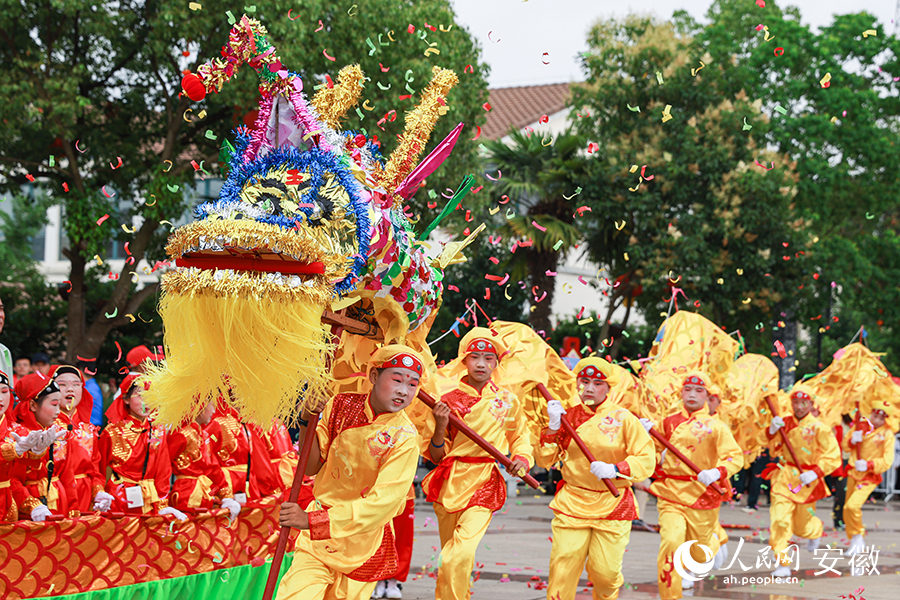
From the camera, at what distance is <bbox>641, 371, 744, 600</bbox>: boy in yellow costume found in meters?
8.23

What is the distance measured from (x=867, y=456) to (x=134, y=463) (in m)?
8.92

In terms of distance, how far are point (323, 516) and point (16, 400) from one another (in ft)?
7.72

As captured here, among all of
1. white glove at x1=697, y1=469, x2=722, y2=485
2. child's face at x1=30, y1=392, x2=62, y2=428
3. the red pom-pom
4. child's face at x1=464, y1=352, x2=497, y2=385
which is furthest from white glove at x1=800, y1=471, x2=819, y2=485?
the red pom-pom

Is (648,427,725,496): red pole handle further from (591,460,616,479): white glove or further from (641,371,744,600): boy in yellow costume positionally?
(591,460,616,479): white glove

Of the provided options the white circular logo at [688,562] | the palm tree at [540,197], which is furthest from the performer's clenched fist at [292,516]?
the palm tree at [540,197]

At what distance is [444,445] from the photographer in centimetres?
687

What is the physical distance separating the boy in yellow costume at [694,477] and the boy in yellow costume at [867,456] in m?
3.77

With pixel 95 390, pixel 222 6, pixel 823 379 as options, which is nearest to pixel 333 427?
pixel 95 390

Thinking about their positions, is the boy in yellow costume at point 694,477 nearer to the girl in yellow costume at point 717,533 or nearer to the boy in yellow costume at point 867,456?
the girl in yellow costume at point 717,533

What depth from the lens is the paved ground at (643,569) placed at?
8.35 meters

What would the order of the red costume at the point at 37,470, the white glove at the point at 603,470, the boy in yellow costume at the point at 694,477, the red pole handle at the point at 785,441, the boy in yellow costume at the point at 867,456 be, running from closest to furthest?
1. the red costume at the point at 37,470
2. the white glove at the point at 603,470
3. the boy in yellow costume at the point at 694,477
4. the red pole handle at the point at 785,441
5. the boy in yellow costume at the point at 867,456

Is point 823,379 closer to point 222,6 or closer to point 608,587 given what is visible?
point 608,587

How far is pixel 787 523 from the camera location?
1010cm

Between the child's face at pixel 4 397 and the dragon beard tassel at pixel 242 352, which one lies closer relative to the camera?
the dragon beard tassel at pixel 242 352
